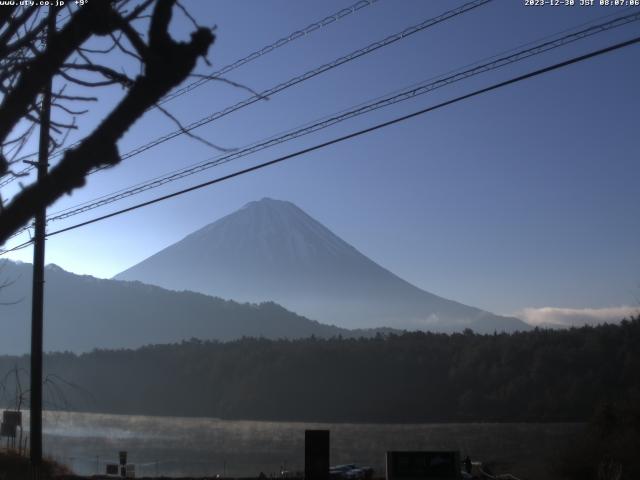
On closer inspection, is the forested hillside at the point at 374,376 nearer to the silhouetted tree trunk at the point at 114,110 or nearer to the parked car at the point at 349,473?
the parked car at the point at 349,473

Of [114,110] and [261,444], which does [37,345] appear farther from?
[261,444]

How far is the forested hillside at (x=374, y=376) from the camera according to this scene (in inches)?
3268

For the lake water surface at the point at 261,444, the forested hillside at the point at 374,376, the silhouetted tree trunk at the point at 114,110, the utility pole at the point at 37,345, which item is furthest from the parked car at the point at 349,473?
the forested hillside at the point at 374,376

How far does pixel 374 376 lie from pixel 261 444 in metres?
44.3

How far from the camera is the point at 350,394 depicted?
10512cm

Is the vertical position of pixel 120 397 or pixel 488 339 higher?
pixel 488 339

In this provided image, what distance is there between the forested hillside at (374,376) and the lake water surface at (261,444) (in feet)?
21.1

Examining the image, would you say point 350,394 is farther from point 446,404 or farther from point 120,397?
point 120,397

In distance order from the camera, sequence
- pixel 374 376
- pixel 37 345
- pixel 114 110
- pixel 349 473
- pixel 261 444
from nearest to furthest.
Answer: pixel 114 110 → pixel 37 345 → pixel 349 473 → pixel 261 444 → pixel 374 376

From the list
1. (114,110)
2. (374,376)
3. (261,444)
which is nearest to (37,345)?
(114,110)

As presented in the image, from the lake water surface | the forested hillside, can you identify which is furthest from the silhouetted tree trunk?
the forested hillside

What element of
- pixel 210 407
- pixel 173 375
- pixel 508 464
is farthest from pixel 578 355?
pixel 173 375

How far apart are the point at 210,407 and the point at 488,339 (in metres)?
41.2

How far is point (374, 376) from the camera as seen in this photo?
106750 mm
